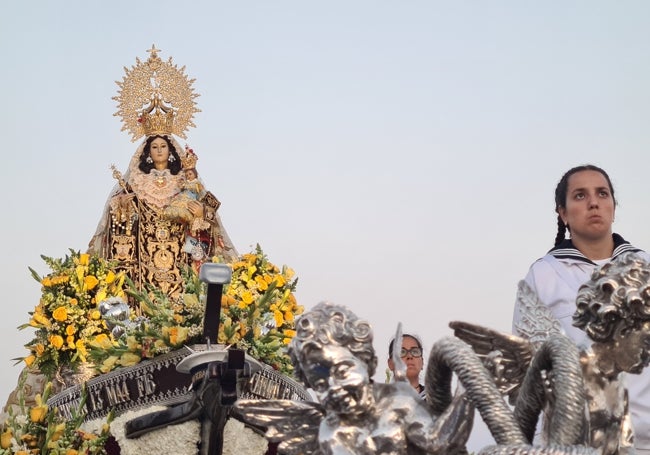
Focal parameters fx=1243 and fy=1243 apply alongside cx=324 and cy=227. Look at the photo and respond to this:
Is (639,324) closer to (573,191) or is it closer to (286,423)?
(286,423)

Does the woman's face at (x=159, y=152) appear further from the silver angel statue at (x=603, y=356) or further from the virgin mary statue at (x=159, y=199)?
the silver angel statue at (x=603, y=356)

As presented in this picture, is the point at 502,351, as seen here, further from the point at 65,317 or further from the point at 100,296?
the point at 100,296

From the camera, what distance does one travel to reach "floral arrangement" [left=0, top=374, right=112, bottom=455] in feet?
20.4

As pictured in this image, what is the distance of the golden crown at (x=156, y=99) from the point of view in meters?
17.5

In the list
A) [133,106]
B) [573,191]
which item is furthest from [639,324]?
[133,106]

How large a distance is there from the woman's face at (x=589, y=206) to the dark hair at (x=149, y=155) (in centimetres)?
1241

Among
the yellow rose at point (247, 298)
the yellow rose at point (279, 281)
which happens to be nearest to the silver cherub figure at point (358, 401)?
the yellow rose at point (247, 298)

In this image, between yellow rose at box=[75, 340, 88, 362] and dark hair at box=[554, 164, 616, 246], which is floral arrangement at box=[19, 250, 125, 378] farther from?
dark hair at box=[554, 164, 616, 246]

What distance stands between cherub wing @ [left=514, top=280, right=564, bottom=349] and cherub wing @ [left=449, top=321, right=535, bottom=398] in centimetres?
19

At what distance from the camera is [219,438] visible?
6449 mm

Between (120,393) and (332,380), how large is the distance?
4295 millimetres

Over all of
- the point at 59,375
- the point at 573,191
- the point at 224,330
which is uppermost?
the point at 573,191

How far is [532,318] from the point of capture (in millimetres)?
3834

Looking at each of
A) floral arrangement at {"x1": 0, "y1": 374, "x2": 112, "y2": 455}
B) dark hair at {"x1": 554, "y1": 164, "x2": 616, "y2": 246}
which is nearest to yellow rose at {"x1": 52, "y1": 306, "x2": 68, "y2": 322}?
floral arrangement at {"x1": 0, "y1": 374, "x2": 112, "y2": 455}
